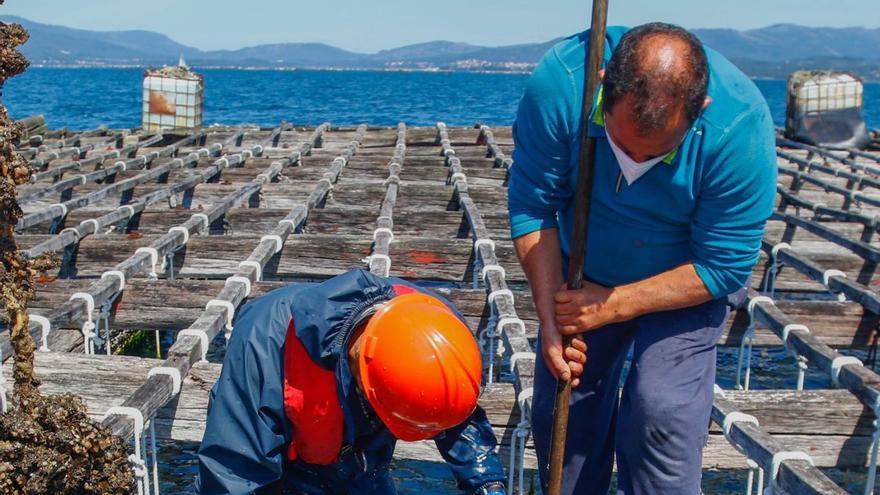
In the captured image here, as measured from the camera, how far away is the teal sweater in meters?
2.80

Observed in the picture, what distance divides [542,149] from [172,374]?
181 cm

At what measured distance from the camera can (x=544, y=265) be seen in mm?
3242

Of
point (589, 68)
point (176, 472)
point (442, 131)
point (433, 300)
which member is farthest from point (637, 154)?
point (442, 131)

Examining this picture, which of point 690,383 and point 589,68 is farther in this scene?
point 690,383

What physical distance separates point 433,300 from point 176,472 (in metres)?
3.70

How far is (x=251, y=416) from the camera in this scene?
8.98ft

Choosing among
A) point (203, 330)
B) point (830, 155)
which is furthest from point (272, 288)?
point (830, 155)

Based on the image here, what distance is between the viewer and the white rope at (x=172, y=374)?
364 centimetres

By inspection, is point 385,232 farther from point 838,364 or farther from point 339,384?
point 339,384

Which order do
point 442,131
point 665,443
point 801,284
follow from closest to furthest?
1. point 665,443
2. point 801,284
3. point 442,131

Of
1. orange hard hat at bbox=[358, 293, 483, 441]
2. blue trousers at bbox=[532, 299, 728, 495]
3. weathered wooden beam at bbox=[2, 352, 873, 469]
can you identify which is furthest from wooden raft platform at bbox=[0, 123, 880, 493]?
orange hard hat at bbox=[358, 293, 483, 441]

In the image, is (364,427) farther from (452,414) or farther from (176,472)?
(176,472)

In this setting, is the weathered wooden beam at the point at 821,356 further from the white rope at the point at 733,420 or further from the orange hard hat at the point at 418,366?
the orange hard hat at the point at 418,366

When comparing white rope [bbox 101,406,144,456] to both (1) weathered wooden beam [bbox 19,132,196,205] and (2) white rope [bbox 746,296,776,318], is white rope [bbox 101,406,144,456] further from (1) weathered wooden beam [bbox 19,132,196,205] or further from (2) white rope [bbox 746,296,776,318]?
(1) weathered wooden beam [bbox 19,132,196,205]
